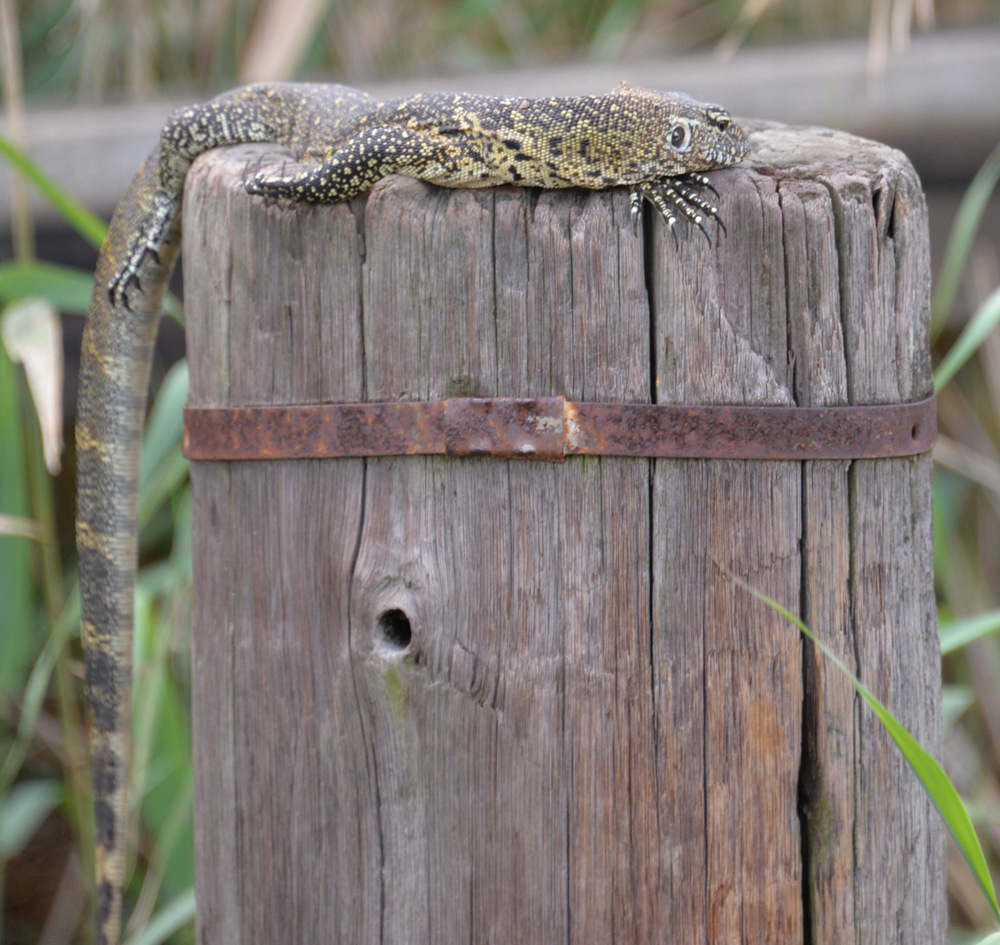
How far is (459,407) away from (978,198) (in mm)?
1520

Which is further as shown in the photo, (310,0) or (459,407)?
(310,0)

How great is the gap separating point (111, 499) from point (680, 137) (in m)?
1.35

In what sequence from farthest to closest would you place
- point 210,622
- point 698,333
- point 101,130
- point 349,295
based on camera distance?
point 101,130 < point 210,622 < point 349,295 < point 698,333

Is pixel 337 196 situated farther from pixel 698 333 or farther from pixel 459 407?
pixel 698 333

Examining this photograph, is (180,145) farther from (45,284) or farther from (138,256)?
(45,284)

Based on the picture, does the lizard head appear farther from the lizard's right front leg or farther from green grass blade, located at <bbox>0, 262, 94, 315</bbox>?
green grass blade, located at <bbox>0, 262, 94, 315</bbox>

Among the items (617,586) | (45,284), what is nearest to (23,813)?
(45,284)

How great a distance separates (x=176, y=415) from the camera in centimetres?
243

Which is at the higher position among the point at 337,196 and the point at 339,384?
the point at 337,196

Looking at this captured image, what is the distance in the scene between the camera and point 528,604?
150 cm

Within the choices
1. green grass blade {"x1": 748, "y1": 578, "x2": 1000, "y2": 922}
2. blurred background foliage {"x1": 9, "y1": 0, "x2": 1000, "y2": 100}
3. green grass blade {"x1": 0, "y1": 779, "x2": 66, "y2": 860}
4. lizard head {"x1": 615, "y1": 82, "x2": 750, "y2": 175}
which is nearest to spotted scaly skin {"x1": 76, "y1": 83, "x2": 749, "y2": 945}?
lizard head {"x1": 615, "y1": 82, "x2": 750, "y2": 175}

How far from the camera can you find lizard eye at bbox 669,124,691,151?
5.25 feet

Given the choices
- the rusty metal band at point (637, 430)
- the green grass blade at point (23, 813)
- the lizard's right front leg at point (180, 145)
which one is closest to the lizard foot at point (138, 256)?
the lizard's right front leg at point (180, 145)

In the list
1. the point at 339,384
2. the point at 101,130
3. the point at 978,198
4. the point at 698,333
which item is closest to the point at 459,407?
the point at 339,384
